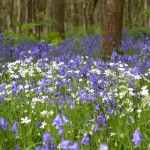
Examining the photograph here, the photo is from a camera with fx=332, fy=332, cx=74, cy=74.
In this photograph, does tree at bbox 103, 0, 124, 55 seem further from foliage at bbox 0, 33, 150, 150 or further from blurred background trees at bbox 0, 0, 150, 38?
foliage at bbox 0, 33, 150, 150

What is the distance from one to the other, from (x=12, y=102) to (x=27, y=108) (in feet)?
0.89

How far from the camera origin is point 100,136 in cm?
270

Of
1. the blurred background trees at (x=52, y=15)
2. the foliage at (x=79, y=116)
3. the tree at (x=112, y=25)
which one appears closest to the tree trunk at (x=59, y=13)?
the blurred background trees at (x=52, y=15)

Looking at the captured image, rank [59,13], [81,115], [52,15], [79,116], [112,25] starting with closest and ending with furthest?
[79,116] → [81,115] → [112,25] → [59,13] → [52,15]

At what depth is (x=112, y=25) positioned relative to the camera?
25.1 ft

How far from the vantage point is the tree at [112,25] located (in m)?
7.43

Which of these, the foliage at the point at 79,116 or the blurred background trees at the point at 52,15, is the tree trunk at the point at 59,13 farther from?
the foliage at the point at 79,116

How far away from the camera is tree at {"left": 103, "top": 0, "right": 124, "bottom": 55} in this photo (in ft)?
24.4

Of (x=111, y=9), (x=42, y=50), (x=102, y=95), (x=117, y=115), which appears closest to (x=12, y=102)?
(x=102, y=95)

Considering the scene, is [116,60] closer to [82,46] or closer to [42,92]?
[42,92]

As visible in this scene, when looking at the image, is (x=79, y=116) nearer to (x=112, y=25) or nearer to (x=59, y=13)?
(x=112, y=25)

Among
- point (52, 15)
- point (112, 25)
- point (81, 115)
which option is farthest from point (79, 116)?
point (52, 15)

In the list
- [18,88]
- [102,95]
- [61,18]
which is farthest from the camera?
[61,18]

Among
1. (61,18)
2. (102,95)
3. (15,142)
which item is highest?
(61,18)
